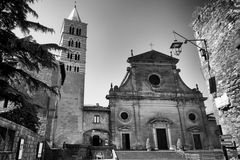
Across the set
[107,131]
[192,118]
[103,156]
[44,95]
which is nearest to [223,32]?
[44,95]

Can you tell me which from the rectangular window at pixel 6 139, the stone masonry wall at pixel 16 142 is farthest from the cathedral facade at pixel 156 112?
the rectangular window at pixel 6 139

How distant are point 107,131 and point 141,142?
13.6 ft

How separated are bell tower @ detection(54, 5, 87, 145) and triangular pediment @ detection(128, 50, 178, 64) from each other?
7.32 metres

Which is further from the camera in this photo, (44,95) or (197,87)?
(197,87)

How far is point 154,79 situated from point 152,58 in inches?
125

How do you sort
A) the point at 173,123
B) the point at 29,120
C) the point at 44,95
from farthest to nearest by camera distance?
the point at 173,123 < the point at 44,95 < the point at 29,120

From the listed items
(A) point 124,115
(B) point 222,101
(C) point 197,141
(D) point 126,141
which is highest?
(A) point 124,115

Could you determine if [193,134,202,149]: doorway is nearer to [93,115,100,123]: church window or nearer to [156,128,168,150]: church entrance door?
[156,128,168,150]: church entrance door

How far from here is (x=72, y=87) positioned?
23266mm

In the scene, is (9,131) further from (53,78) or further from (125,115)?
(125,115)

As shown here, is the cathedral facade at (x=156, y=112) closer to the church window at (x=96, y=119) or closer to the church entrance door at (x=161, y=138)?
the church entrance door at (x=161, y=138)

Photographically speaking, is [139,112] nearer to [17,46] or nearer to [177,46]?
[177,46]

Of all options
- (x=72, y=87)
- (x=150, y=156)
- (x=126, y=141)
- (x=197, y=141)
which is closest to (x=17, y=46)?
(x=150, y=156)

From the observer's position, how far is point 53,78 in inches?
716
